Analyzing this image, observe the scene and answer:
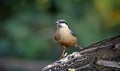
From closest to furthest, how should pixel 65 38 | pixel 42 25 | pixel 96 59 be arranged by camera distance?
pixel 96 59 < pixel 65 38 < pixel 42 25

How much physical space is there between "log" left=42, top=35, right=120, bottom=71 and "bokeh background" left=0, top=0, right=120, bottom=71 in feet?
19.8

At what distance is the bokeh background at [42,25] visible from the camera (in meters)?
12.0

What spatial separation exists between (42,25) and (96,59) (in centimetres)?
719

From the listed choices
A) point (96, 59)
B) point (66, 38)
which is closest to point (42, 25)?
point (66, 38)

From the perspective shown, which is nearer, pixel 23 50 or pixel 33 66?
pixel 23 50

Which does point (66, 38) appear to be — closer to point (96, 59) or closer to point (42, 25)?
point (96, 59)

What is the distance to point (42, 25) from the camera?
1236 centimetres

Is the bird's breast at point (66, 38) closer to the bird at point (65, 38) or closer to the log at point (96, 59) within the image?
the bird at point (65, 38)

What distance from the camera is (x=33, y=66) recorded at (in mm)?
12930

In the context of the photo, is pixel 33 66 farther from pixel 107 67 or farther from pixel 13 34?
pixel 107 67

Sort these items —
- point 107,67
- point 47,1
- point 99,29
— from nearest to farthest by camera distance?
point 107,67 < point 47,1 < point 99,29

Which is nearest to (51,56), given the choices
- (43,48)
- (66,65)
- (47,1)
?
(43,48)

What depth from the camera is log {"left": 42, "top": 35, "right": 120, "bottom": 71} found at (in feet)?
16.4

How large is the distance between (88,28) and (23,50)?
54.8 inches
